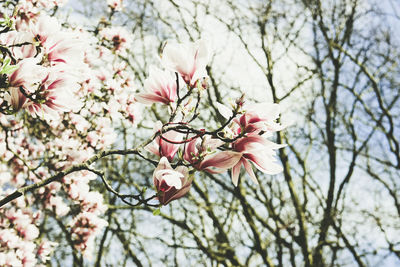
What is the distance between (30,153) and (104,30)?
1.67 m

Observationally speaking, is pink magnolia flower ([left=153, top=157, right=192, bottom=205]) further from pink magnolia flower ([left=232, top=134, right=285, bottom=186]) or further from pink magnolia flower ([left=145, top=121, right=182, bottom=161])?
pink magnolia flower ([left=232, top=134, right=285, bottom=186])

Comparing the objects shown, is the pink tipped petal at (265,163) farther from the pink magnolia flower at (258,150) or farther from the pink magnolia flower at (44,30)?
the pink magnolia flower at (44,30)

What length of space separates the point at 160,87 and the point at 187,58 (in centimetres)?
13

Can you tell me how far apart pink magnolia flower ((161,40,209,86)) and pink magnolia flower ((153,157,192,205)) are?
0.29 m

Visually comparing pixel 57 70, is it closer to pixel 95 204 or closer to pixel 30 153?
pixel 95 204

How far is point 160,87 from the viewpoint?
47.3 inches

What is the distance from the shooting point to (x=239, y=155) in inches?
42.4

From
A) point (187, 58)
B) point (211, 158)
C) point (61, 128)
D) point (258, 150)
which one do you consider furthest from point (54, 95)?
point (61, 128)

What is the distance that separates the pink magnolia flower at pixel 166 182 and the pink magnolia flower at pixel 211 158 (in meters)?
0.05

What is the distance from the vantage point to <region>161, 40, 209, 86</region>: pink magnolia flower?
1.14 metres

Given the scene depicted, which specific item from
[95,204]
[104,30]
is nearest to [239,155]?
[95,204]

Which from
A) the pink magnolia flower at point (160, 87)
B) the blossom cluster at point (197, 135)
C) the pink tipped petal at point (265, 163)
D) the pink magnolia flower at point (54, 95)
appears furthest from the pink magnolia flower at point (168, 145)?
the pink magnolia flower at point (54, 95)

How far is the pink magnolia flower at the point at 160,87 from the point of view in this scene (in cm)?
119

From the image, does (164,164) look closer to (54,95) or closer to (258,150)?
(258,150)
